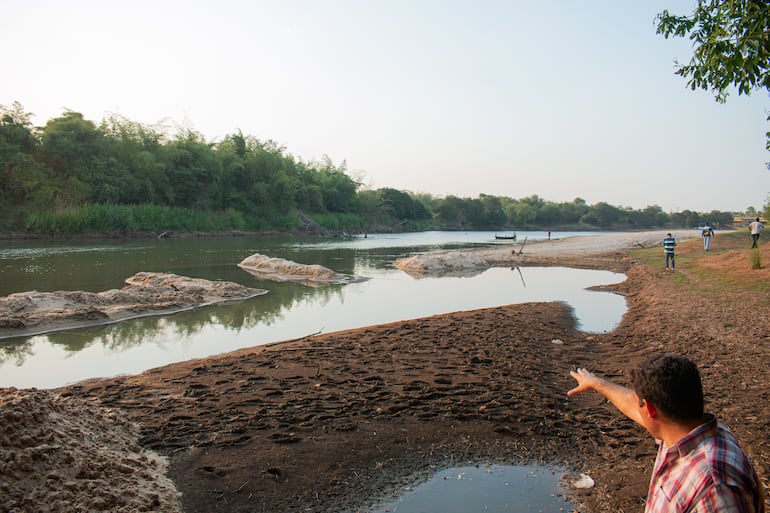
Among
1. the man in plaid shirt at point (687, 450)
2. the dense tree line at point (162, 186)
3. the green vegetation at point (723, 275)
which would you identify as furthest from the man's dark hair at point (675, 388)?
the dense tree line at point (162, 186)

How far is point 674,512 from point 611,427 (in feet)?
13.1

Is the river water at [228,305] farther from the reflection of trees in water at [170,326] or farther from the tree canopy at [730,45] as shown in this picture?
the tree canopy at [730,45]

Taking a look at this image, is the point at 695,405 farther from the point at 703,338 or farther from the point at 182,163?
the point at 182,163

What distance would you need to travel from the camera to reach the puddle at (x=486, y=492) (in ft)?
13.2

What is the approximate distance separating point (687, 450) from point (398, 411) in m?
4.07

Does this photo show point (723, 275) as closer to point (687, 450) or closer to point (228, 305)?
point (228, 305)

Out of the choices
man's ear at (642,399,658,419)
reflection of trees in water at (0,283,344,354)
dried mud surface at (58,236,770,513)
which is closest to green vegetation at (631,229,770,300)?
dried mud surface at (58,236,770,513)

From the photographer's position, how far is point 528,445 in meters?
5.06

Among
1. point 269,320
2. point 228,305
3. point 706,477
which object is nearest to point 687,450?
point 706,477

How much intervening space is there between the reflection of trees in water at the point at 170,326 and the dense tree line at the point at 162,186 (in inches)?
1335

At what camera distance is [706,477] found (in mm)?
1698

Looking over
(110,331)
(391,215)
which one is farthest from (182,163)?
(110,331)

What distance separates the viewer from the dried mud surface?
4.21 meters

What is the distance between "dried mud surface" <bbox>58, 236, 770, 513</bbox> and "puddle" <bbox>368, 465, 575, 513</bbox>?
143mm
